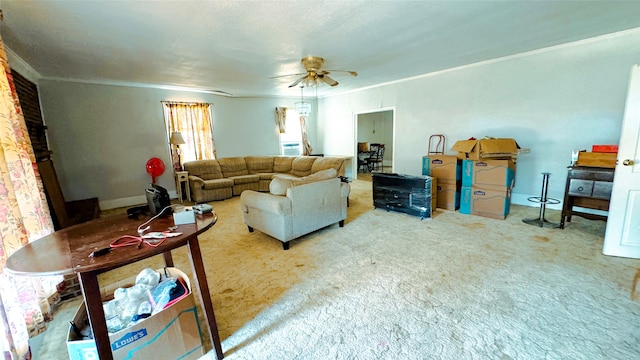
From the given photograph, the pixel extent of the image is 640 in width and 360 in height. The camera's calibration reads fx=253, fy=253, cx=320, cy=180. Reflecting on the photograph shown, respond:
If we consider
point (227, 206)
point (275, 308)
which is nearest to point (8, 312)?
point (275, 308)

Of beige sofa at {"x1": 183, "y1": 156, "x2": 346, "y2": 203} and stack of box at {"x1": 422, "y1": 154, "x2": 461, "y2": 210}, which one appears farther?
beige sofa at {"x1": 183, "y1": 156, "x2": 346, "y2": 203}

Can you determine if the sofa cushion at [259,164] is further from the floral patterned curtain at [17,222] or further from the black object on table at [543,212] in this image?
the black object on table at [543,212]

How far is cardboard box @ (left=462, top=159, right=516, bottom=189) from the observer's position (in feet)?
11.6

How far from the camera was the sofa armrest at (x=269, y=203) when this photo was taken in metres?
2.78

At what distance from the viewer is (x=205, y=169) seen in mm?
5652

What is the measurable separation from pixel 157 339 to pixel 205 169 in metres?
4.77

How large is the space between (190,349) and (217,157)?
5.30 metres

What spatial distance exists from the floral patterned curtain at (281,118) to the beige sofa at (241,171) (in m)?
1.11

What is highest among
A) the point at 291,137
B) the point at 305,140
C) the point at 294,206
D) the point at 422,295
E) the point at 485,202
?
the point at 291,137

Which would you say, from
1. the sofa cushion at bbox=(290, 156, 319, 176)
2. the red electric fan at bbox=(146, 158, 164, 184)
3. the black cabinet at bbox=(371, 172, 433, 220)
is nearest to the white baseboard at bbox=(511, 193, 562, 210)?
the black cabinet at bbox=(371, 172, 433, 220)

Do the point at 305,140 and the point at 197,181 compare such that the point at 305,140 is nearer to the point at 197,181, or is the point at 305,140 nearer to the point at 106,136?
the point at 197,181

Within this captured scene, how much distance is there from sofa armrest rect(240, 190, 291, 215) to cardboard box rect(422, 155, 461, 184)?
267cm

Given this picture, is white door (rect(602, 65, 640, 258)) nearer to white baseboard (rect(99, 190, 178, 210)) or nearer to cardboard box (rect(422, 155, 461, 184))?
cardboard box (rect(422, 155, 461, 184))

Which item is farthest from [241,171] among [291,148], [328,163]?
[328,163]
